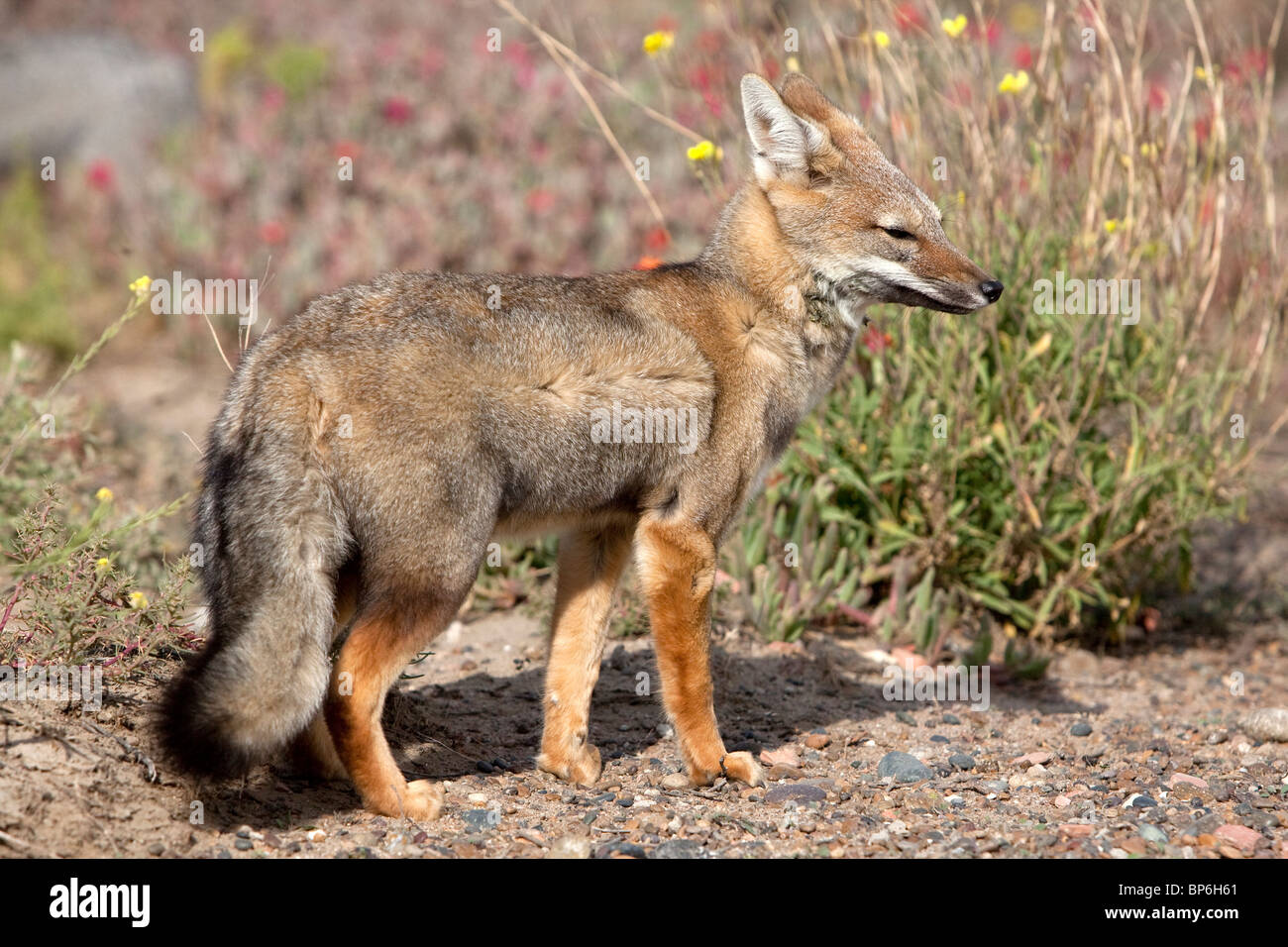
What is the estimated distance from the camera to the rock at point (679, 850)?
4.19 meters

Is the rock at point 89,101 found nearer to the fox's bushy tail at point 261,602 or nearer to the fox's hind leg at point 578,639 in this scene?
the fox's hind leg at point 578,639

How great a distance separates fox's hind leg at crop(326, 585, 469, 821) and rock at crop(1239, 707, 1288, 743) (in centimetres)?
364

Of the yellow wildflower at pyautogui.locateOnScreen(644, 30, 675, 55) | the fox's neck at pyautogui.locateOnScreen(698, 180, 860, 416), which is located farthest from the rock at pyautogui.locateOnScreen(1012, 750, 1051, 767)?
the yellow wildflower at pyautogui.locateOnScreen(644, 30, 675, 55)

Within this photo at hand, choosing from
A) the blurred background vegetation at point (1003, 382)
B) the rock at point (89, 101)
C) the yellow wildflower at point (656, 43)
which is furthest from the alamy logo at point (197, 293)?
the yellow wildflower at point (656, 43)

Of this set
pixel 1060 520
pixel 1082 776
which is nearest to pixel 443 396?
pixel 1082 776

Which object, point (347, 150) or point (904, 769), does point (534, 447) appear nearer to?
point (904, 769)

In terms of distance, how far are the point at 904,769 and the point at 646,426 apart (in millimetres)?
1753

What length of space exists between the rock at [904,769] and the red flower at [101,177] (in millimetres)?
9440

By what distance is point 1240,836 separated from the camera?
4.37m

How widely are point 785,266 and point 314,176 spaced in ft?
25.0

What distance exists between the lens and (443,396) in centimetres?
420

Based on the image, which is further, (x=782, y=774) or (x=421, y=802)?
(x=782, y=774)

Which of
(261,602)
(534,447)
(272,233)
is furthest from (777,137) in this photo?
(272,233)
